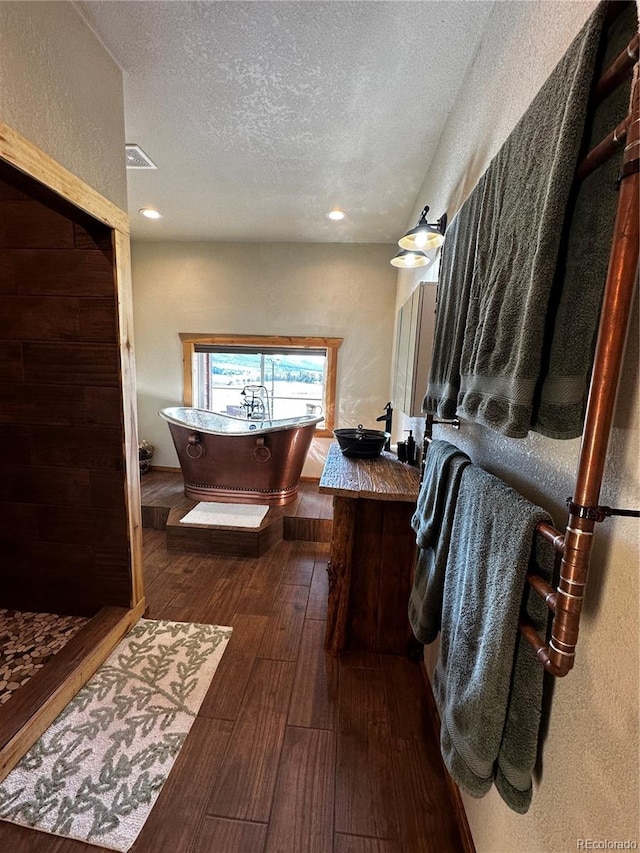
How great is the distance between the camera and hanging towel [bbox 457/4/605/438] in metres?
0.57

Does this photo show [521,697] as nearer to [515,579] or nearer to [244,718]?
[515,579]

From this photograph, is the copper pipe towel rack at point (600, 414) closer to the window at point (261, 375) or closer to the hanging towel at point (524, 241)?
the hanging towel at point (524, 241)

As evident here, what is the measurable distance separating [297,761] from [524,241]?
1.78m

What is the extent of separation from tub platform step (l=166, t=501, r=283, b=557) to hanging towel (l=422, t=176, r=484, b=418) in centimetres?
190

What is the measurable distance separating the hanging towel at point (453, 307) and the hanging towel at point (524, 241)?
0.12 m

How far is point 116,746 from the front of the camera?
1.30m

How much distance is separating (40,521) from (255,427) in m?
2.06

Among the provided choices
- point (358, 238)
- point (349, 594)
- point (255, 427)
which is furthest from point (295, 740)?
point (358, 238)

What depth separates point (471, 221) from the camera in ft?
3.43

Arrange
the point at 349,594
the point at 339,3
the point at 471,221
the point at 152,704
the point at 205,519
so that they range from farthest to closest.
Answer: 1. the point at 205,519
2. the point at 349,594
3. the point at 152,704
4. the point at 339,3
5. the point at 471,221

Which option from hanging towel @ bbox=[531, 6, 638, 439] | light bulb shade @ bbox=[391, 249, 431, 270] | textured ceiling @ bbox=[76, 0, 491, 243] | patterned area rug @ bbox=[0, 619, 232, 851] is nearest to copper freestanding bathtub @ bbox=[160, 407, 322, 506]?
patterned area rug @ bbox=[0, 619, 232, 851]

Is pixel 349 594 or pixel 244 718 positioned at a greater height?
pixel 349 594

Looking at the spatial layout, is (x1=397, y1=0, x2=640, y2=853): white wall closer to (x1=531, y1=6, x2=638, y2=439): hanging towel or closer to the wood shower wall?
(x1=531, y1=6, x2=638, y2=439): hanging towel

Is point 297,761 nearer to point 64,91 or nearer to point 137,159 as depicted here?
point 64,91
